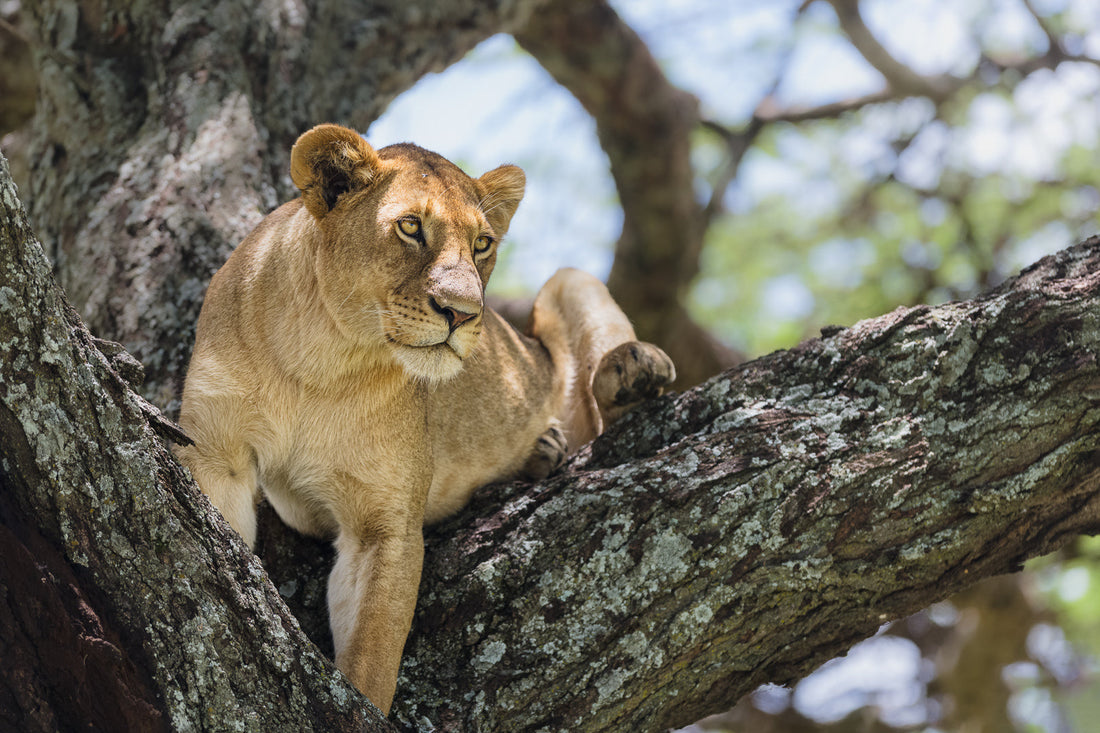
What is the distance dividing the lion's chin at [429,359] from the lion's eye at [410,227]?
37cm

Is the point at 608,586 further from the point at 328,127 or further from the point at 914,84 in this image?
the point at 914,84

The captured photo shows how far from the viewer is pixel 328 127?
3441 mm

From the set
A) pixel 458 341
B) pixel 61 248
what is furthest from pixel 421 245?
pixel 61 248

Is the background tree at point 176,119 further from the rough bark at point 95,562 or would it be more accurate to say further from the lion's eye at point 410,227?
the rough bark at point 95,562

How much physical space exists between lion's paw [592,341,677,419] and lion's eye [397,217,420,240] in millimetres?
1127

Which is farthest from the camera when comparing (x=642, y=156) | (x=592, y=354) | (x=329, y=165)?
(x=642, y=156)

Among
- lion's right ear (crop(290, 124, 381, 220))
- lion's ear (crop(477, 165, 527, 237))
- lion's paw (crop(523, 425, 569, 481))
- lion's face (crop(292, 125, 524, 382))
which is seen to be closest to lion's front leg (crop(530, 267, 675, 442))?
lion's paw (crop(523, 425, 569, 481))

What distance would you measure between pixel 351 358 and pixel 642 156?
15.9ft

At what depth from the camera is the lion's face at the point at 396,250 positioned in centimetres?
329

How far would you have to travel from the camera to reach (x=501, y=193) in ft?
13.1

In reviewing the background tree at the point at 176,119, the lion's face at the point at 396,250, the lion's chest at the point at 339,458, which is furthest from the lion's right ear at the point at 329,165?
the background tree at the point at 176,119

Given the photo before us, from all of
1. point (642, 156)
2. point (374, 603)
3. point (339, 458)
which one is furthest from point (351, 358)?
point (642, 156)

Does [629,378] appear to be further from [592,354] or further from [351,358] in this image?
[351,358]

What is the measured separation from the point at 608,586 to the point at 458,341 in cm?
90
